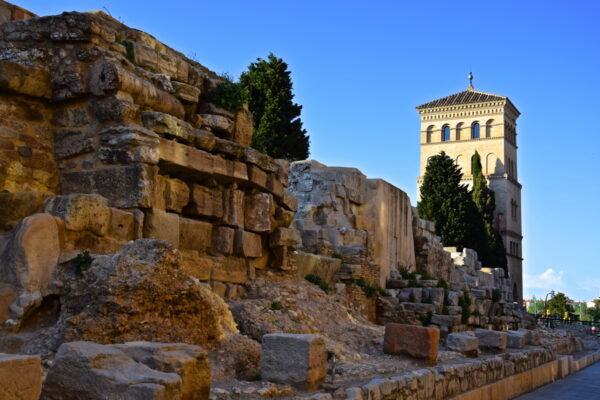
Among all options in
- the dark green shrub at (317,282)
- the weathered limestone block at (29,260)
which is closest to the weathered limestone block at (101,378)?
the weathered limestone block at (29,260)

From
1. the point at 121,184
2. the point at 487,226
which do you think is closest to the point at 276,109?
the point at 121,184

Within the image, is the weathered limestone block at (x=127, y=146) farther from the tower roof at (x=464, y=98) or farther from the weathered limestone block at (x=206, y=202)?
the tower roof at (x=464, y=98)

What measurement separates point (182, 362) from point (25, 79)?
4637 millimetres

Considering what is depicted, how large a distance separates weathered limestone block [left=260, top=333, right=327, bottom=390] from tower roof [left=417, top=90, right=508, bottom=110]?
62186mm

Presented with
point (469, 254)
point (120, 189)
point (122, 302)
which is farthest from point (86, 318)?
point (469, 254)

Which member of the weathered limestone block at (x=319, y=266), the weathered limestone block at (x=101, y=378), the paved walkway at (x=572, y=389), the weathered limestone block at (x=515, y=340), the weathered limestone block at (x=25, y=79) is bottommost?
the paved walkway at (x=572, y=389)

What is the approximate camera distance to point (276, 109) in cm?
2908

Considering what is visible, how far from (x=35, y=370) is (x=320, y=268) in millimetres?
8700

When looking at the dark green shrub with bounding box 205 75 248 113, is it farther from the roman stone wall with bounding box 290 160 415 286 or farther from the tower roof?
the tower roof

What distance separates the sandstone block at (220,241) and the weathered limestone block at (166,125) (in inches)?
50.6

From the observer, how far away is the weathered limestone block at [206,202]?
862cm

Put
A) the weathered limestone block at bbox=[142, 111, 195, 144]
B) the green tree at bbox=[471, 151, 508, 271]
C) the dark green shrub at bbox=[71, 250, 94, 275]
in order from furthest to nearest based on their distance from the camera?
the green tree at bbox=[471, 151, 508, 271] → the weathered limestone block at bbox=[142, 111, 195, 144] → the dark green shrub at bbox=[71, 250, 94, 275]

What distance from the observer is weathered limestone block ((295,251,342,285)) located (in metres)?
11.4

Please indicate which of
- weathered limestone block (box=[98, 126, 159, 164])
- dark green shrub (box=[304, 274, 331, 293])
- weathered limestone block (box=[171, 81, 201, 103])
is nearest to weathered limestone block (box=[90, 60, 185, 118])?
weathered limestone block (box=[171, 81, 201, 103])
